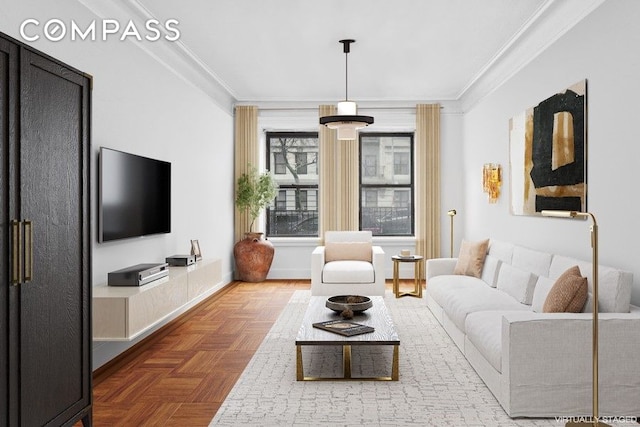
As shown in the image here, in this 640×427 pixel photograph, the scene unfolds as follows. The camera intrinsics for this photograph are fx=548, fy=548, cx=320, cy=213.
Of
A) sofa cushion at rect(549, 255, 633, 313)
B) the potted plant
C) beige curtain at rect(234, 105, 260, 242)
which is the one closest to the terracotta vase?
the potted plant

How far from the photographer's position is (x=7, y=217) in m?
2.12

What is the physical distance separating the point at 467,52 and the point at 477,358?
3389mm

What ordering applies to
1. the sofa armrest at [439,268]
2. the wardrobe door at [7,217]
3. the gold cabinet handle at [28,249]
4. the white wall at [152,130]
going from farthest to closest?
the sofa armrest at [439,268] → the white wall at [152,130] → the gold cabinet handle at [28,249] → the wardrobe door at [7,217]

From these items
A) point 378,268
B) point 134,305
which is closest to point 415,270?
point 378,268

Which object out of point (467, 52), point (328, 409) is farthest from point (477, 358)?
point (467, 52)

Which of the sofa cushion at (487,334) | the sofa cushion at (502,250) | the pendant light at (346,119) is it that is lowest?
the sofa cushion at (487,334)

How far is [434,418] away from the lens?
9.53ft

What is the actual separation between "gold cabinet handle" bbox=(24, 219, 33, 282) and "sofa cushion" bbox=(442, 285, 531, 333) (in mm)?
2879

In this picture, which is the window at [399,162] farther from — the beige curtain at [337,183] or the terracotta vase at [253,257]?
the terracotta vase at [253,257]

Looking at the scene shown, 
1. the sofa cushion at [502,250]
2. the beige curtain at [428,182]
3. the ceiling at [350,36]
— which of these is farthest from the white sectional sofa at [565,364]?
the beige curtain at [428,182]

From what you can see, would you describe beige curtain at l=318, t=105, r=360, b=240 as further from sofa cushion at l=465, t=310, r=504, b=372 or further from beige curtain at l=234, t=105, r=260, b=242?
sofa cushion at l=465, t=310, r=504, b=372

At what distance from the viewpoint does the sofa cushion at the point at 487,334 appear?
310cm

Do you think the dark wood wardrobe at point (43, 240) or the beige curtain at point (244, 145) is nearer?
the dark wood wardrobe at point (43, 240)

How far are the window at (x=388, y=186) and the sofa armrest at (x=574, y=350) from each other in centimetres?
581
